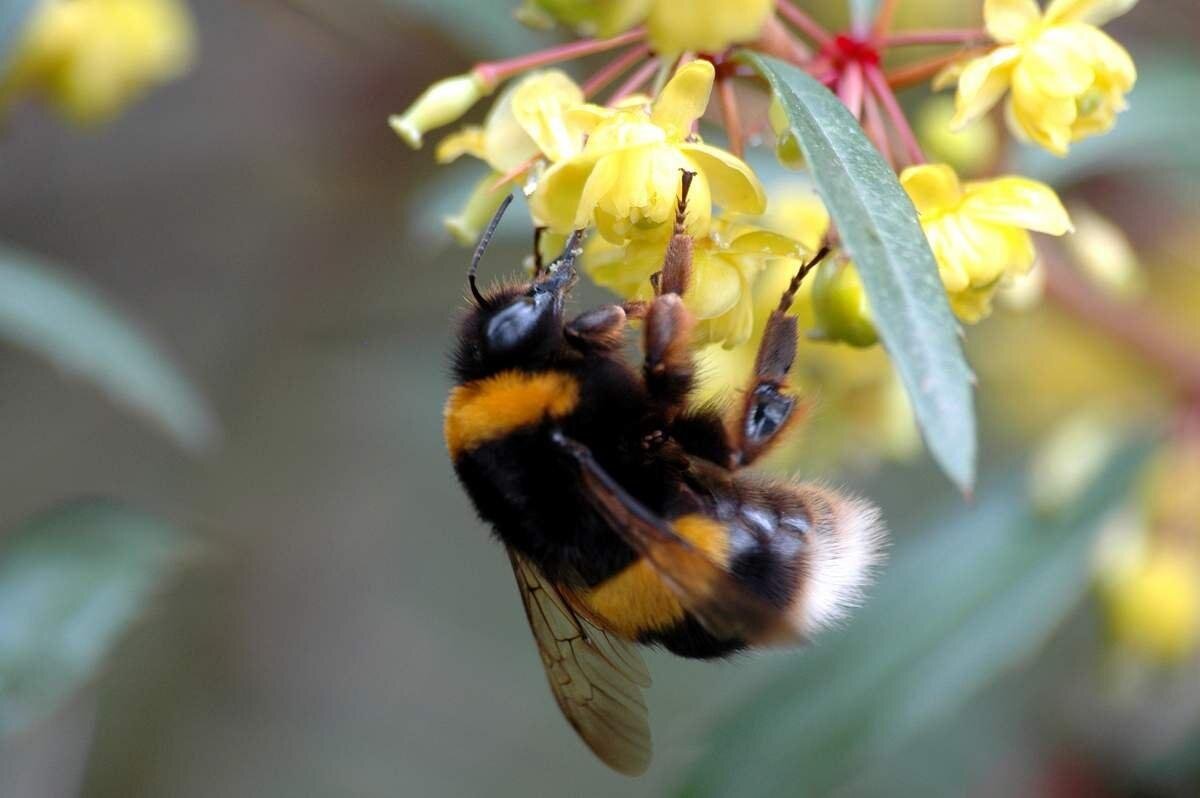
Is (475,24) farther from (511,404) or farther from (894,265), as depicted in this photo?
(894,265)

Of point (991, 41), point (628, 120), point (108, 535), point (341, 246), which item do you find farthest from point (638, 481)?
point (341, 246)

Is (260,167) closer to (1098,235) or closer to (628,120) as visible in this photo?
(1098,235)

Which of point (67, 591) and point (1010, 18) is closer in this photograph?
point (1010, 18)

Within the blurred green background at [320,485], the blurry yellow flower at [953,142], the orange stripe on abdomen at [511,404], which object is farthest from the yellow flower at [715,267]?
the blurred green background at [320,485]

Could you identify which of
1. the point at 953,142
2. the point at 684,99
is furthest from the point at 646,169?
the point at 953,142

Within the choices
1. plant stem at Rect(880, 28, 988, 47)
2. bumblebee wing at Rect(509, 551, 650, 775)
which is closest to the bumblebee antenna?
bumblebee wing at Rect(509, 551, 650, 775)

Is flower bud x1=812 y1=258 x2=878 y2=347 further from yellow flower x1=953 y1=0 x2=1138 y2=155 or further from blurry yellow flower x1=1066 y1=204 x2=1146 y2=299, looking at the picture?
blurry yellow flower x1=1066 y1=204 x2=1146 y2=299
